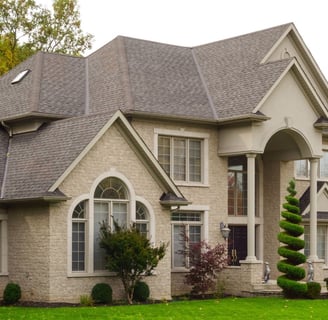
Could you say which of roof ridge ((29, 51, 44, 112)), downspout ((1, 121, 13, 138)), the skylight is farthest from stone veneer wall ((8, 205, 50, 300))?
the skylight

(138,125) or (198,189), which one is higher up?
(138,125)

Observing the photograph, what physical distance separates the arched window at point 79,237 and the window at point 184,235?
5540 millimetres

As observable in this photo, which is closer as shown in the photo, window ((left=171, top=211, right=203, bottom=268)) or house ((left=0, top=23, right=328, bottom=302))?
house ((left=0, top=23, right=328, bottom=302))

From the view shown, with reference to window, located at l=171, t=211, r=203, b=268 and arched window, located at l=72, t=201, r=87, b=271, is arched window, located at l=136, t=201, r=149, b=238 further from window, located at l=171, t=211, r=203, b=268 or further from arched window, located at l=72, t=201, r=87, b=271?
window, located at l=171, t=211, r=203, b=268

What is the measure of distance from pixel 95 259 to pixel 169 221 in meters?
3.23

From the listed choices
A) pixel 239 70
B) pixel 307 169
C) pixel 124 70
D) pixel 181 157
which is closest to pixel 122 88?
pixel 124 70

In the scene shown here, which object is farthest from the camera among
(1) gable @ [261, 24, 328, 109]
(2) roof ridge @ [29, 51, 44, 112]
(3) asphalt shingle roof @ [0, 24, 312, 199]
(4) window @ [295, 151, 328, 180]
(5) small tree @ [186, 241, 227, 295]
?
(4) window @ [295, 151, 328, 180]

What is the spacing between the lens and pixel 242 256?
127 feet

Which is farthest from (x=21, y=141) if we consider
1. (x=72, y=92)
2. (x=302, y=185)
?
(x=302, y=185)

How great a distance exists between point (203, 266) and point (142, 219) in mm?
3601

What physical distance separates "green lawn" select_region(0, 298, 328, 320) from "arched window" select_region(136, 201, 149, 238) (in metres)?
2.62

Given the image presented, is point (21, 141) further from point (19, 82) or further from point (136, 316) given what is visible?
point (136, 316)

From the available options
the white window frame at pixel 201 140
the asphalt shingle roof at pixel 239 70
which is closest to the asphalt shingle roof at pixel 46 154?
the white window frame at pixel 201 140

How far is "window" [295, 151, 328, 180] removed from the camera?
41094mm
